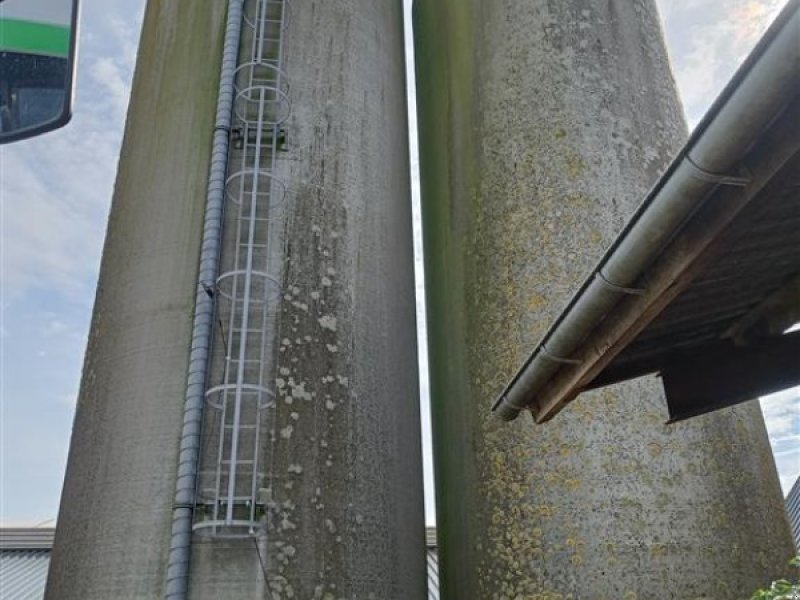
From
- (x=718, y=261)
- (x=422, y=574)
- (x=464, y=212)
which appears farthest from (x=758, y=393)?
(x=464, y=212)

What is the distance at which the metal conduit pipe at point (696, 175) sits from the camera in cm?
216

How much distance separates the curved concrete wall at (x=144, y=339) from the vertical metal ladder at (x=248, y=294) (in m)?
0.34

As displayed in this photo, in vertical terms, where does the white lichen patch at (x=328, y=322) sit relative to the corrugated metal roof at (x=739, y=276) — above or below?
above

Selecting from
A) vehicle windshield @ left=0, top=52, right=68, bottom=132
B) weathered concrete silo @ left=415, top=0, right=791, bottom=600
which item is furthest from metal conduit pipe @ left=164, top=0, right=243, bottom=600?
vehicle windshield @ left=0, top=52, right=68, bottom=132

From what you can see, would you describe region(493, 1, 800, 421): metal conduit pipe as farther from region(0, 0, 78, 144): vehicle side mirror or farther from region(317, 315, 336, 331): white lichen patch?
region(317, 315, 336, 331): white lichen patch

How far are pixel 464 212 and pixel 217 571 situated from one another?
469 centimetres

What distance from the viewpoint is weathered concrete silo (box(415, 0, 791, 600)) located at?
645cm

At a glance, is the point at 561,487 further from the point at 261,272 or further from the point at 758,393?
the point at 261,272

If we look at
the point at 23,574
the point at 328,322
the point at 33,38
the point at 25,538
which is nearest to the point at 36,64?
the point at 33,38

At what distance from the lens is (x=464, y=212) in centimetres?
853

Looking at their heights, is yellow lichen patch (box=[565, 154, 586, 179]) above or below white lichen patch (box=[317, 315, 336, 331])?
above

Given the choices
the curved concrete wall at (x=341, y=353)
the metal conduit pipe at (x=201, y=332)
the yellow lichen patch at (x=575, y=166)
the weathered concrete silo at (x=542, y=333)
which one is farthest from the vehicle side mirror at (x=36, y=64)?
the yellow lichen patch at (x=575, y=166)

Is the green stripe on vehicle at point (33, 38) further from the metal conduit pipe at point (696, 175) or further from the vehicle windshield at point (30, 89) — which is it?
the metal conduit pipe at point (696, 175)

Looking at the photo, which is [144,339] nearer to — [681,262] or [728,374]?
[728,374]
